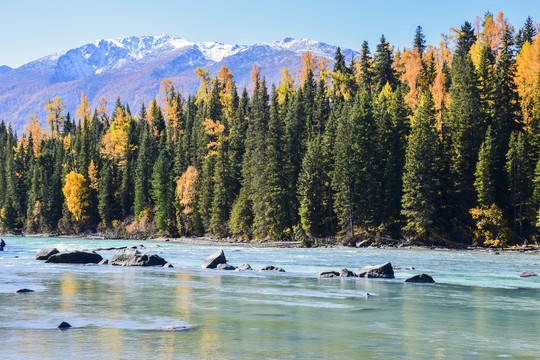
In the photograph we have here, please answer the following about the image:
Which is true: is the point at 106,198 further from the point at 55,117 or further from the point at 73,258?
the point at 73,258

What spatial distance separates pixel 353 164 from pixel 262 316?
60.3m

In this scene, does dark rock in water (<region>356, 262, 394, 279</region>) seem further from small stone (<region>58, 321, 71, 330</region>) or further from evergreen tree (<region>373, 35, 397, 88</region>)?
evergreen tree (<region>373, 35, 397, 88</region>)

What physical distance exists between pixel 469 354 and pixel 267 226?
68.4m

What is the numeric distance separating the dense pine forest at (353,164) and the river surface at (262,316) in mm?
38459

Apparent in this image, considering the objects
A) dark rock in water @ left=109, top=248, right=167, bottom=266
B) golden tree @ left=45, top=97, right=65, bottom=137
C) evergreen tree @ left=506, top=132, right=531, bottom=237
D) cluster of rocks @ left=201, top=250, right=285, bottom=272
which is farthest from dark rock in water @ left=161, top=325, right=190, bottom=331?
golden tree @ left=45, top=97, right=65, bottom=137

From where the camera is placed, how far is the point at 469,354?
1493cm

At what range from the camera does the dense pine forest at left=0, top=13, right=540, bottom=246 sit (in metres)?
72.2

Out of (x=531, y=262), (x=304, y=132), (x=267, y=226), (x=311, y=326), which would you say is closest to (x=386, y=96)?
(x=304, y=132)

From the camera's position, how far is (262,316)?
67.4 feet

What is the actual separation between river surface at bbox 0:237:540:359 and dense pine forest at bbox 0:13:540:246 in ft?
126

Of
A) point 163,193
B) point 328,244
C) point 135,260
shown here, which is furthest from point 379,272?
point 163,193

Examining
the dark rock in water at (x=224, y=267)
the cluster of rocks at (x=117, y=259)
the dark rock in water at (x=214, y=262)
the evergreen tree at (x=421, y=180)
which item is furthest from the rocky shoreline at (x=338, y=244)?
the cluster of rocks at (x=117, y=259)

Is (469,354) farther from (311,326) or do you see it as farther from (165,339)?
(165,339)

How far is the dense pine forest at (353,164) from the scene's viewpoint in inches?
2842
